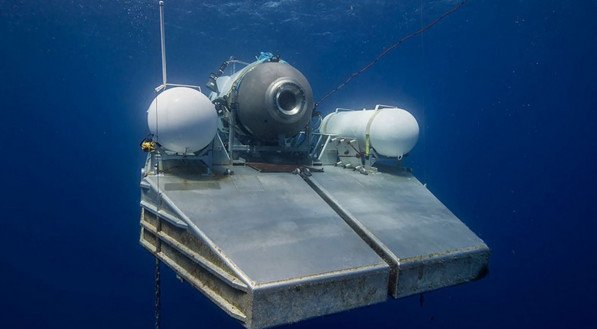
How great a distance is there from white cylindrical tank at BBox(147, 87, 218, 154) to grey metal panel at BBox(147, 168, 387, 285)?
1.83ft

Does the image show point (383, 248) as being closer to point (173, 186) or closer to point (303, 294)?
point (303, 294)

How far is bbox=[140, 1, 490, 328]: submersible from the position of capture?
10.8 ft

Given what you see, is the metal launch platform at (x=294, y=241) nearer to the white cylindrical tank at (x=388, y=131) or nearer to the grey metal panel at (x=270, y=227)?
the grey metal panel at (x=270, y=227)

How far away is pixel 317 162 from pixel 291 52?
25.7 metres

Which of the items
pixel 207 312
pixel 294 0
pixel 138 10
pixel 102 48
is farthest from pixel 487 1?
pixel 102 48

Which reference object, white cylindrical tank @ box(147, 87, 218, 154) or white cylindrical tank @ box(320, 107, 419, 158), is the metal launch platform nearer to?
white cylindrical tank @ box(147, 87, 218, 154)

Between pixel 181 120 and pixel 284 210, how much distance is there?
6.68 ft

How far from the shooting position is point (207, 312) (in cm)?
1642

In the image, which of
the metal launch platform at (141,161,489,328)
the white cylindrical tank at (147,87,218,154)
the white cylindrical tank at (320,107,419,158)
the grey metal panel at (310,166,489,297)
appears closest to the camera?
the metal launch platform at (141,161,489,328)

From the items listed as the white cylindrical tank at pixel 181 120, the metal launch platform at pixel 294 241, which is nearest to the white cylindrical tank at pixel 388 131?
the metal launch platform at pixel 294 241

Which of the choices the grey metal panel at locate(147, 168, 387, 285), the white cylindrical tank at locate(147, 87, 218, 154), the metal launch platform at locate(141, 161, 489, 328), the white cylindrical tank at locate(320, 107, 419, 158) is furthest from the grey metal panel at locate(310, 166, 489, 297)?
the white cylindrical tank at locate(147, 87, 218, 154)

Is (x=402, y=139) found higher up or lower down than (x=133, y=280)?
higher up

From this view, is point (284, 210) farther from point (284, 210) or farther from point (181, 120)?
point (181, 120)

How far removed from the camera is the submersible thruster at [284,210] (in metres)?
3.29
